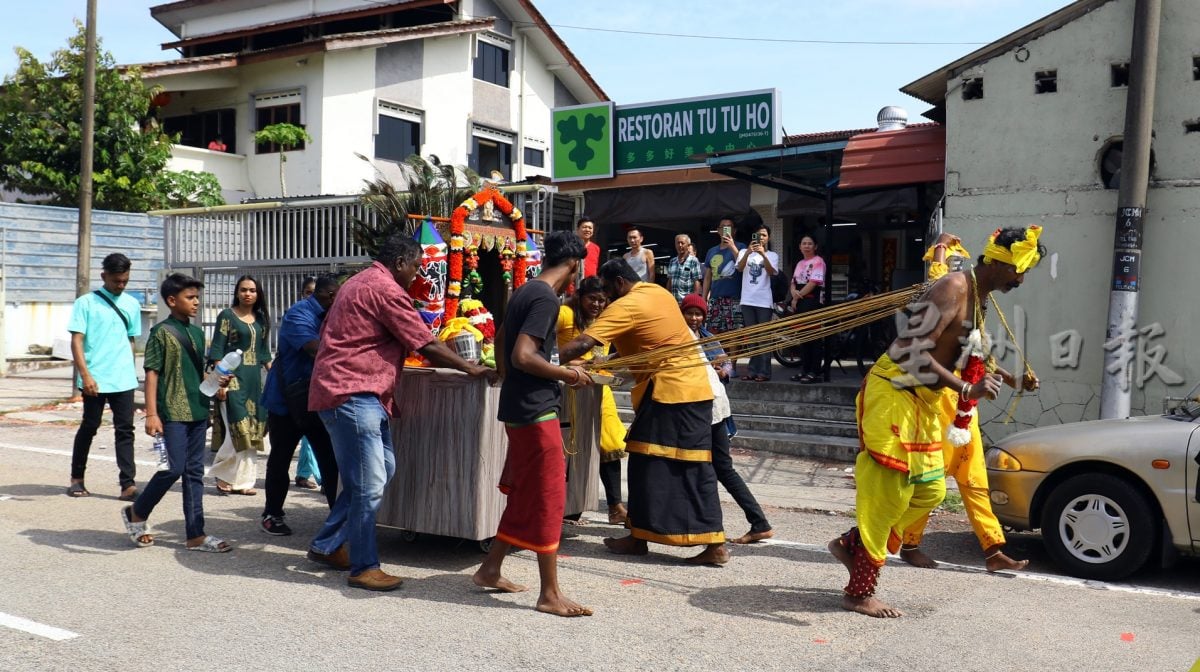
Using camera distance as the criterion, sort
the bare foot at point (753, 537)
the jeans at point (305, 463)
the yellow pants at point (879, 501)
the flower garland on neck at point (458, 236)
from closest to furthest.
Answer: the yellow pants at point (879, 501)
the bare foot at point (753, 537)
the flower garland on neck at point (458, 236)
the jeans at point (305, 463)

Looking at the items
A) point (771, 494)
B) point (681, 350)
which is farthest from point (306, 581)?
point (771, 494)

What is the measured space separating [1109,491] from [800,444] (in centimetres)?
440

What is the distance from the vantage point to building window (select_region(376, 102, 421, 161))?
79.1 ft

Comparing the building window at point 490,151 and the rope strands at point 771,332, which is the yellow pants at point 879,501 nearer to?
the rope strands at point 771,332

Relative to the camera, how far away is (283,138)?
2248 centimetres

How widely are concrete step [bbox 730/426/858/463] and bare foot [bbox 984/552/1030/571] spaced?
374 cm

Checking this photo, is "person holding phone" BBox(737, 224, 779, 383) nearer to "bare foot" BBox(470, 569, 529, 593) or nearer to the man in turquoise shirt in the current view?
the man in turquoise shirt

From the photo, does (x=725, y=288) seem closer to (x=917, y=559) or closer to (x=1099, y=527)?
(x=917, y=559)

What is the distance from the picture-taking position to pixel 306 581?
576 centimetres

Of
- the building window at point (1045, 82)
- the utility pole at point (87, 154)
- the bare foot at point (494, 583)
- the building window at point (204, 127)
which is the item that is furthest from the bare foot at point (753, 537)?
the building window at point (204, 127)

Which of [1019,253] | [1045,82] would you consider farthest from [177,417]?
[1045,82]

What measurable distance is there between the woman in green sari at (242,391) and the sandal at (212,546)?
1.63 m

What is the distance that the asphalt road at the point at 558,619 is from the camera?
4.52 meters

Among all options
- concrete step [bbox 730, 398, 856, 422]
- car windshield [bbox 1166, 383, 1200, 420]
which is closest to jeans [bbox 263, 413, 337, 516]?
car windshield [bbox 1166, 383, 1200, 420]
